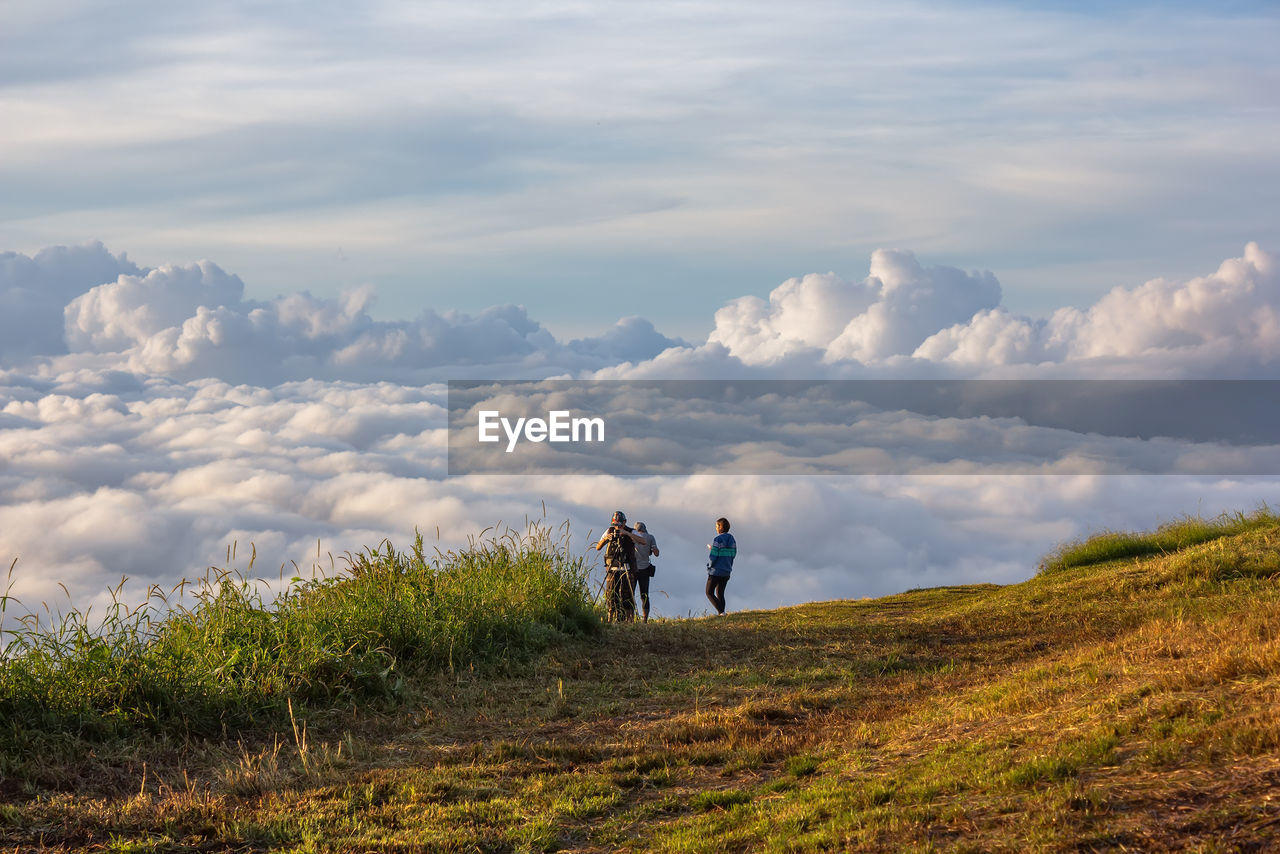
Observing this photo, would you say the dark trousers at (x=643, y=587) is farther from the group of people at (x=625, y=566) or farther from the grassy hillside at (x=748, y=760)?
the grassy hillside at (x=748, y=760)

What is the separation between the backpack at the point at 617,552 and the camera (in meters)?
16.7

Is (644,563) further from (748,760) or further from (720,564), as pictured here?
(748,760)

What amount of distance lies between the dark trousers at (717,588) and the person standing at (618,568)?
2.73 meters

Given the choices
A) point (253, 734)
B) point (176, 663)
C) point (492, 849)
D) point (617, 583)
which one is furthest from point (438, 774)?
point (617, 583)

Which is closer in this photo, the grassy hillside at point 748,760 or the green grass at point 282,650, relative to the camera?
the grassy hillside at point 748,760

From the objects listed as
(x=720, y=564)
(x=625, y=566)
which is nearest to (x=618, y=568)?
(x=625, y=566)

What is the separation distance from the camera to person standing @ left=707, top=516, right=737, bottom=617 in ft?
62.2

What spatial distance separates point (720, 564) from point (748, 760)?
1149cm

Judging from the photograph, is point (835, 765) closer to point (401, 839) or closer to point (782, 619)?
point (401, 839)

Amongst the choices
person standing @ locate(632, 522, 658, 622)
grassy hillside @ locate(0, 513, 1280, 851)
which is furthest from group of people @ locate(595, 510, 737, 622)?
grassy hillside @ locate(0, 513, 1280, 851)

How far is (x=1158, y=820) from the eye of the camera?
5105 millimetres

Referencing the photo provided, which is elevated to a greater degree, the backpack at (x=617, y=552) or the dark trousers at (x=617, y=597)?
the backpack at (x=617, y=552)

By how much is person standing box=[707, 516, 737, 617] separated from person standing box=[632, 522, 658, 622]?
1.77 metres

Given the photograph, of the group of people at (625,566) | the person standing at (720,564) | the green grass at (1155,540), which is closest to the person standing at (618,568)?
the group of people at (625,566)
